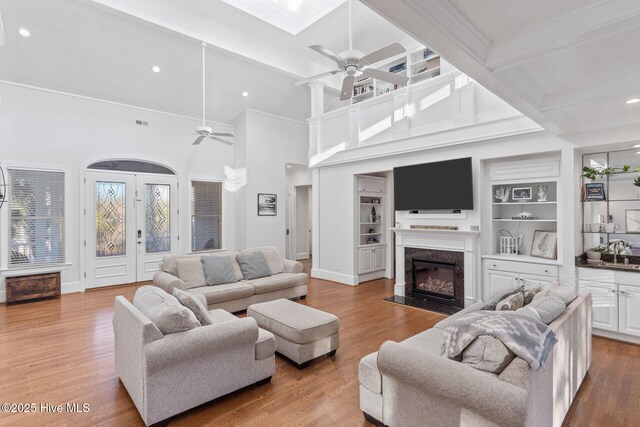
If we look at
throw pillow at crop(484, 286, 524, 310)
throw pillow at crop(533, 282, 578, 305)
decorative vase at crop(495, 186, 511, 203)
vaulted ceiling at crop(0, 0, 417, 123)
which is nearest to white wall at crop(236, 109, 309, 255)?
vaulted ceiling at crop(0, 0, 417, 123)

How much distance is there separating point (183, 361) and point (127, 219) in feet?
18.1

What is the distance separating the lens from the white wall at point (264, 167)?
771 centimetres

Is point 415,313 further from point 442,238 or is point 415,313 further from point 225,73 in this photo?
point 225,73

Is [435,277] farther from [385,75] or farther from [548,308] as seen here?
[385,75]

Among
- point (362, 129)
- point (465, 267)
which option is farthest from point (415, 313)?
point (362, 129)

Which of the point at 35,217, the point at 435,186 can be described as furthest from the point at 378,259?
the point at 35,217

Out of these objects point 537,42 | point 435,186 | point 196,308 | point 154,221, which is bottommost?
point 196,308

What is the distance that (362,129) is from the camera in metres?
6.12

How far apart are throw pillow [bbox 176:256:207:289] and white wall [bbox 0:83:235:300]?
296 centimetres

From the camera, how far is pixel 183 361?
2.25 meters

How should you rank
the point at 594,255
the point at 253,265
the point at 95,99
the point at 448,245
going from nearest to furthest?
the point at 594,255 < the point at 448,245 < the point at 253,265 < the point at 95,99

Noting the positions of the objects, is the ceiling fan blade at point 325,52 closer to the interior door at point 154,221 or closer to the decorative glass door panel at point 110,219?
the interior door at point 154,221

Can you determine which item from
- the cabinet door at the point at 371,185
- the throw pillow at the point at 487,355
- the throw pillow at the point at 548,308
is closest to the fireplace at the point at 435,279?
the cabinet door at the point at 371,185

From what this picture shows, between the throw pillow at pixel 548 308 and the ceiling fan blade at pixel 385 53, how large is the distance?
90.7 inches
